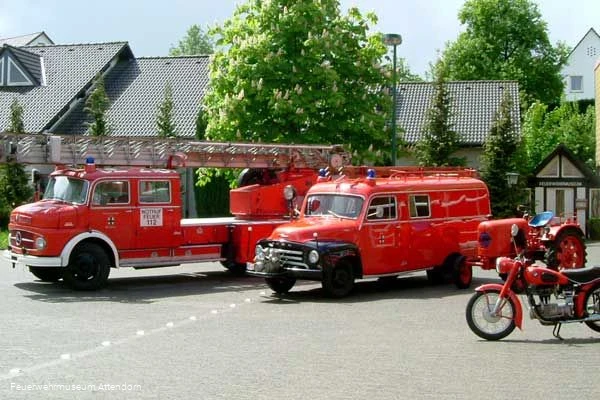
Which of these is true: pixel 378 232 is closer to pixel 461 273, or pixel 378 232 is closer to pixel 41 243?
pixel 461 273

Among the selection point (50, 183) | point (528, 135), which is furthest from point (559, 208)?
point (50, 183)

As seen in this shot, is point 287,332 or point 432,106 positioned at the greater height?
point 432,106

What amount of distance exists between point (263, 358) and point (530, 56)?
57.0m

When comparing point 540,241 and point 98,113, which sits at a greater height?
point 98,113

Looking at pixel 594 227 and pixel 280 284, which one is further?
pixel 594 227

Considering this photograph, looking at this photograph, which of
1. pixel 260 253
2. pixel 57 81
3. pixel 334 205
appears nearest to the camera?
pixel 260 253

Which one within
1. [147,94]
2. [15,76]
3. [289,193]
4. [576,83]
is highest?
[576,83]

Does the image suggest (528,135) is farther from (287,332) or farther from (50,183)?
(287,332)

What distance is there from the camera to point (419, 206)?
60.6 ft

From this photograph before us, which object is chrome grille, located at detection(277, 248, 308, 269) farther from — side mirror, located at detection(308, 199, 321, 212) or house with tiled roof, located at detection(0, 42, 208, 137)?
house with tiled roof, located at detection(0, 42, 208, 137)

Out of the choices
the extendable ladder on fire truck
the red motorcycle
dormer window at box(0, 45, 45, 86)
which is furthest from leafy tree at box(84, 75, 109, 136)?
the red motorcycle

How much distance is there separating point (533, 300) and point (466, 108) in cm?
3930

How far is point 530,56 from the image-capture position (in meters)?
64.0

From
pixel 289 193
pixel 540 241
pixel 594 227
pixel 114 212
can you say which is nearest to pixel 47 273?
pixel 114 212
